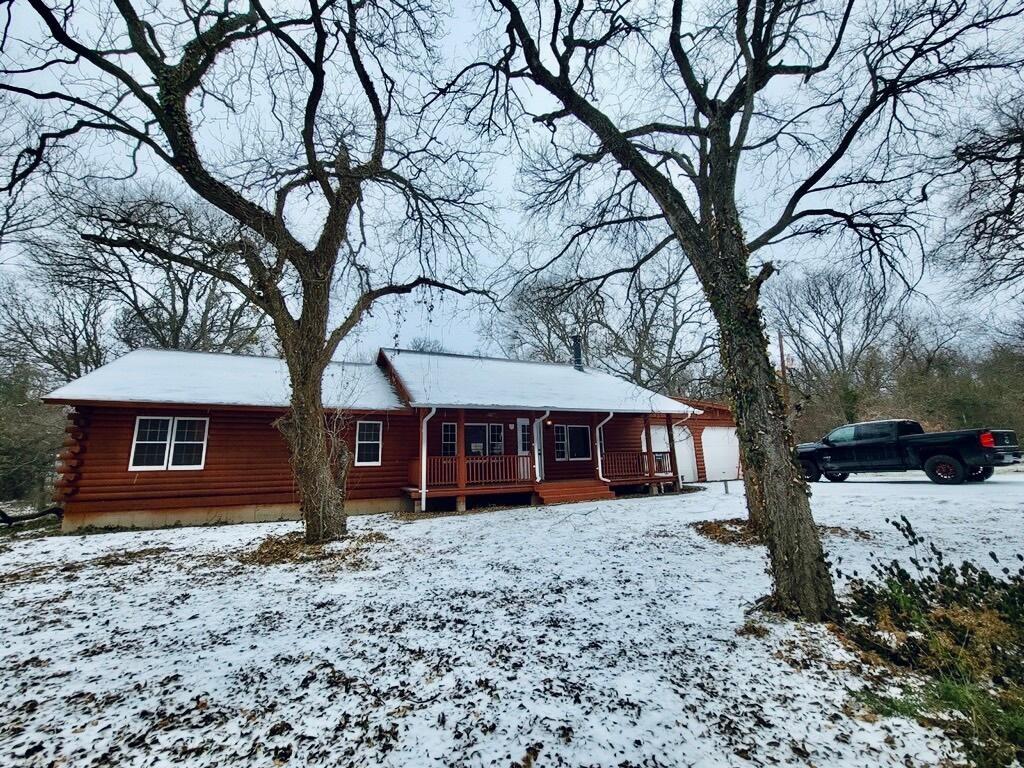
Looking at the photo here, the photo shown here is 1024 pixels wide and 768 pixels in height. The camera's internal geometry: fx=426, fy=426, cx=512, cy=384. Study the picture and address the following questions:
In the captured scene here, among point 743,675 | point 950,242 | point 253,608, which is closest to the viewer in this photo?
point 743,675

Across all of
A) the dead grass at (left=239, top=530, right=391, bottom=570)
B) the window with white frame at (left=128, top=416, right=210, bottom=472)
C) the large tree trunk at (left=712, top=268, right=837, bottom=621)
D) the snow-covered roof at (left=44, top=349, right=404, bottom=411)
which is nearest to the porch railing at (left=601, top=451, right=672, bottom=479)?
the snow-covered roof at (left=44, top=349, right=404, bottom=411)

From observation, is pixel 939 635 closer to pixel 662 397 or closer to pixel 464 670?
pixel 464 670

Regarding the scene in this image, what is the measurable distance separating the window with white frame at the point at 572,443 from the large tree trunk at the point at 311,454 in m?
8.57

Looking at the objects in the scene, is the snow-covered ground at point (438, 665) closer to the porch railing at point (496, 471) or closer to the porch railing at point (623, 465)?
the porch railing at point (496, 471)

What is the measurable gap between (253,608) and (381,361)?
439 inches

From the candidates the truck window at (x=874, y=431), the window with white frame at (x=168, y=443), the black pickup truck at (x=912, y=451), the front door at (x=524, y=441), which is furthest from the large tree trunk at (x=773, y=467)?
the window with white frame at (x=168, y=443)

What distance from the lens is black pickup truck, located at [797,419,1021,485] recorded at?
10.5m

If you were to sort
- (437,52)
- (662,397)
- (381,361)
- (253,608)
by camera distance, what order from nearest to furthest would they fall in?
(253,608) → (437,52) → (381,361) → (662,397)

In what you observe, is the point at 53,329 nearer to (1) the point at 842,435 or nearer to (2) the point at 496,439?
(2) the point at 496,439

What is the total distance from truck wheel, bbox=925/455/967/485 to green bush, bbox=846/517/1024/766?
1025 cm

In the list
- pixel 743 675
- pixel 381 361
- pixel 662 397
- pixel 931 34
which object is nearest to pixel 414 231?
pixel 381 361

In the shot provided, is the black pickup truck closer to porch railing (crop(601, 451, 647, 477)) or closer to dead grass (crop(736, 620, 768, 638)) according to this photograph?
porch railing (crop(601, 451, 647, 477))

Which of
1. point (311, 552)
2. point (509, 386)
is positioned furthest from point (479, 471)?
point (311, 552)

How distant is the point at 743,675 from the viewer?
9.50 ft
